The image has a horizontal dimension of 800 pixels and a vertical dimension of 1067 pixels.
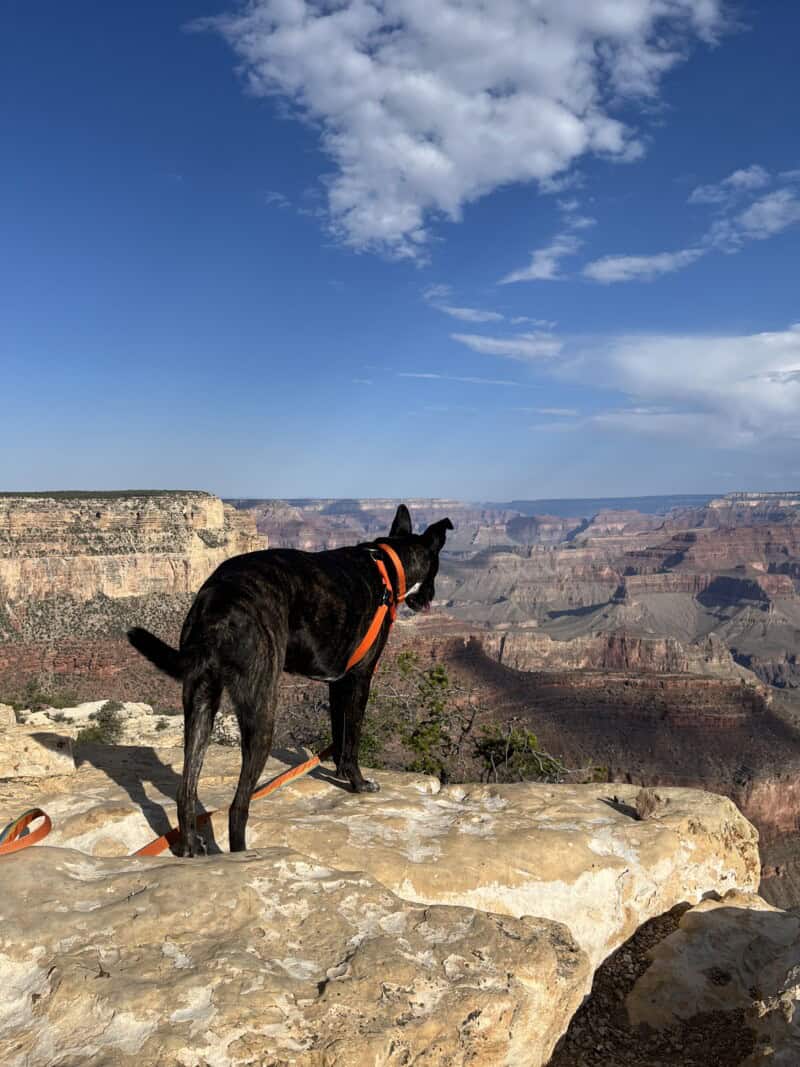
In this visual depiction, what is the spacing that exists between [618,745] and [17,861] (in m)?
69.0

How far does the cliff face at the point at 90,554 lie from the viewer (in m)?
69.3

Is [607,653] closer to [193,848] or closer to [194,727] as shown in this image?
[193,848]

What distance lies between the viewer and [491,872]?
178 inches

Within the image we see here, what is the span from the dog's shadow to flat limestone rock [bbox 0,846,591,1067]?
118cm

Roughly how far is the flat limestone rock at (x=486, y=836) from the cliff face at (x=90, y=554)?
6693 centimetres

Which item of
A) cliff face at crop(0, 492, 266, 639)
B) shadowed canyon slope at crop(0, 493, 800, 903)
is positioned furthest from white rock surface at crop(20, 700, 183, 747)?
cliff face at crop(0, 492, 266, 639)

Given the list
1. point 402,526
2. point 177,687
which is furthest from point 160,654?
point 177,687

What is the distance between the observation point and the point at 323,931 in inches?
126

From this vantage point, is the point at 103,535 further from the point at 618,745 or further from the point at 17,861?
the point at 17,861

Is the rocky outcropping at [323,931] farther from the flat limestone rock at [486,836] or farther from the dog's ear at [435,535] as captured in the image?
the dog's ear at [435,535]

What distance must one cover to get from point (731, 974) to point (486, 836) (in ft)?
5.66

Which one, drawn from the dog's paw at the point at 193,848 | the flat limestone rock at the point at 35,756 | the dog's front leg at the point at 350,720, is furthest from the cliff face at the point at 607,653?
the dog's paw at the point at 193,848

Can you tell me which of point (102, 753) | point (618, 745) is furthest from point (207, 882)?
point (618, 745)

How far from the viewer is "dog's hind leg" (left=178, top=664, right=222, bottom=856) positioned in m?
4.24
